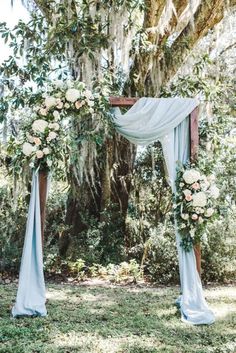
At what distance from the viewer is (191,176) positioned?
4102mm

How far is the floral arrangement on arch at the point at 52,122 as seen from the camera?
4203mm

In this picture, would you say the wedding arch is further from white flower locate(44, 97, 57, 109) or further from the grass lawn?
white flower locate(44, 97, 57, 109)

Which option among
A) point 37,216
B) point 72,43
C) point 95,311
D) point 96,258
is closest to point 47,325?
point 95,311

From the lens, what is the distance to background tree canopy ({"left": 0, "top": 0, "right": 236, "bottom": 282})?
5.19 m

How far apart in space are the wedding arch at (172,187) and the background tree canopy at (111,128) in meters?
0.33

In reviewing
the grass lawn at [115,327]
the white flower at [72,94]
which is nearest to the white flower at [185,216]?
the grass lawn at [115,327]

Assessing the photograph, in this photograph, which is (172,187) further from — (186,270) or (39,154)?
(39,154)

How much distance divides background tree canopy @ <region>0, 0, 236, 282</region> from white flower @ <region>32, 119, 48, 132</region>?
597mm

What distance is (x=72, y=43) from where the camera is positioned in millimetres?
5156

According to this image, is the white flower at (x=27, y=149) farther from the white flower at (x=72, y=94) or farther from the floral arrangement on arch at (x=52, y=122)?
the white flower at (x=72, y=94)

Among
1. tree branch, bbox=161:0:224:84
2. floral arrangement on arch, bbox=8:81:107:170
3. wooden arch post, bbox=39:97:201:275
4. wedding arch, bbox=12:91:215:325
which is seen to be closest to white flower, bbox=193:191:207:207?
wedding arch, bbox=12:91:215:325

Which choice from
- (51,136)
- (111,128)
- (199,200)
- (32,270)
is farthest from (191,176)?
(32,270)

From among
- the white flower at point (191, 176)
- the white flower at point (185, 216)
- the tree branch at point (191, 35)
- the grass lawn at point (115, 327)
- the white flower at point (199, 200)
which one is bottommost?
the grass lawn at point (115, 327)

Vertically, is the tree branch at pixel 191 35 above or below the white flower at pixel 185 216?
above
